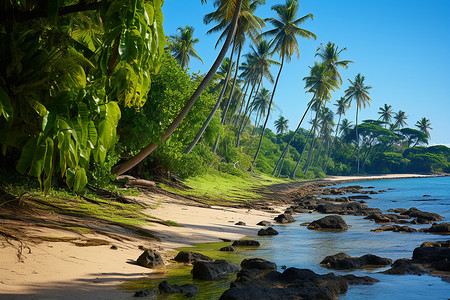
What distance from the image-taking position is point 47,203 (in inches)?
286

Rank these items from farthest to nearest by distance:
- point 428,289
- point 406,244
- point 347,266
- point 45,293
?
point 406,244
point 347,266
point 428,289
point 45,293

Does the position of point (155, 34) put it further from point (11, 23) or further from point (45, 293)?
point (45, 293)

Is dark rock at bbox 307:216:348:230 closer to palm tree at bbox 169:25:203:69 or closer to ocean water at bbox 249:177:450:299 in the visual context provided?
ocean water at bbox 249:177:450:299

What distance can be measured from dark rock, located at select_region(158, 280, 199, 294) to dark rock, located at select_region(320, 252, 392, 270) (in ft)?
9.67

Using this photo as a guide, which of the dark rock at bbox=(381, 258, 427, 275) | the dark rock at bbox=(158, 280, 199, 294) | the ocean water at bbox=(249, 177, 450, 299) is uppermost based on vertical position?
the dark rock at bbox=(158, 280, 199, 294)

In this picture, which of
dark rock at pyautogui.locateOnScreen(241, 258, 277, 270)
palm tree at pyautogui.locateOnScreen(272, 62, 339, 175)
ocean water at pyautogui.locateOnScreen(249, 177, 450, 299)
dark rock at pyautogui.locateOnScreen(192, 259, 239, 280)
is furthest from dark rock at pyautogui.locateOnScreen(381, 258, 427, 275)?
palm tree at pyautogui.locateOnScreen(272, 62, 339, 175)

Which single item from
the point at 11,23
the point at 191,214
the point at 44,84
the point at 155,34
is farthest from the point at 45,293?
the point at 191,214

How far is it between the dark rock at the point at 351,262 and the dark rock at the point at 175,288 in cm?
295

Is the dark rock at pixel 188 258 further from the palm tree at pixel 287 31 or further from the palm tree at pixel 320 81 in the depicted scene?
the palm tree at pixel 320 81

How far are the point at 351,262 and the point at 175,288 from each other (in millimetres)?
3442

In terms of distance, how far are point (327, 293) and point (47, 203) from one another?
539 centimetres

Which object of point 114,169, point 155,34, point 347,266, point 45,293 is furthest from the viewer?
point 114,169

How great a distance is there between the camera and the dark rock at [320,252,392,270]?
646 centimetres

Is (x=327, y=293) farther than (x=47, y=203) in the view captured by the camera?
No
